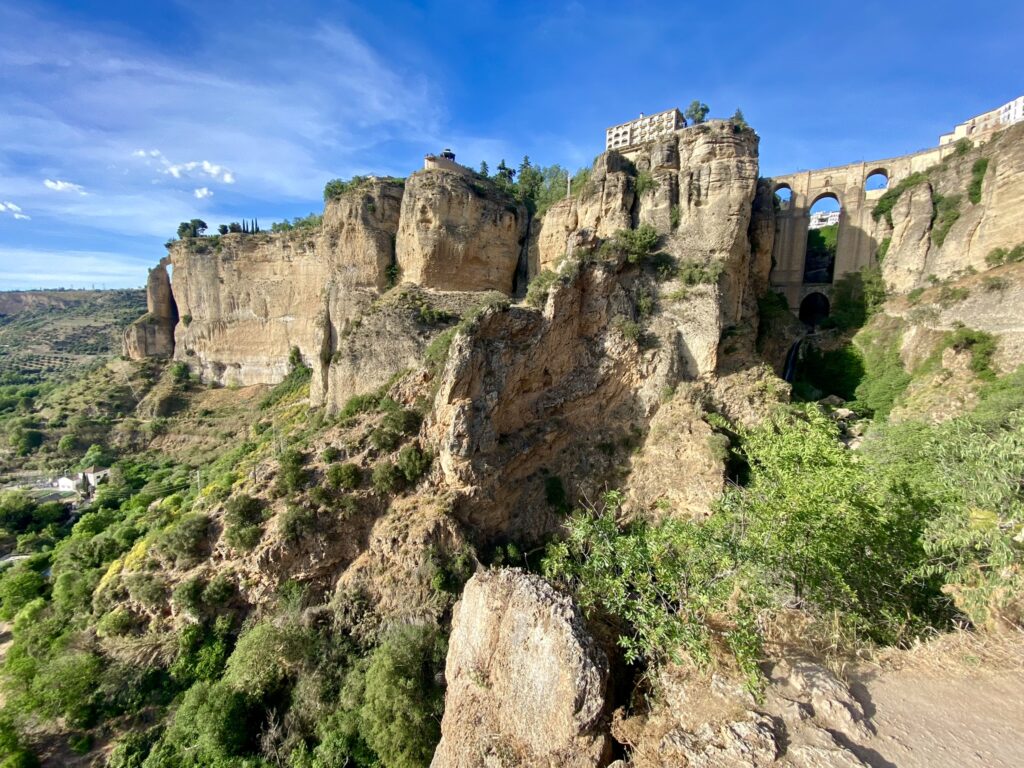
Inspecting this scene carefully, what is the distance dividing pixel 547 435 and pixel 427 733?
1044 cm

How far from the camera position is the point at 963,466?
664 centimetres

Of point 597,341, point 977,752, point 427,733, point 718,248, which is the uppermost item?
point 718,248

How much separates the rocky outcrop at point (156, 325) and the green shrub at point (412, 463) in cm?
3421

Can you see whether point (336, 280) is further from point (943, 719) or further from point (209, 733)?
point (943, 719)

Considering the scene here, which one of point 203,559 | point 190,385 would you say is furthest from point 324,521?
point 190,385

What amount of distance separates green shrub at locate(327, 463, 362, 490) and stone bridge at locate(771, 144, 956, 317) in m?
27.3

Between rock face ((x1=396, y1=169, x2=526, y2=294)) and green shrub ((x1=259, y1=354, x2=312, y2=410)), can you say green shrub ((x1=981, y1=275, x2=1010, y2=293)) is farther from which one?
green shrub ((x1=259, y1=354, x2=312, y2=410))

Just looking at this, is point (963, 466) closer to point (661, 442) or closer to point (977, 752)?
point (977, 752)

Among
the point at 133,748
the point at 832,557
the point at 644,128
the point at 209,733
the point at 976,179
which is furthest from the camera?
the point at 644,128

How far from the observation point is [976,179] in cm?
2130

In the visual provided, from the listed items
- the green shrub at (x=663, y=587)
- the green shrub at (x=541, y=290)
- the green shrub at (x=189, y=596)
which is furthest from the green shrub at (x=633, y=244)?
the green shrub at (x=189, y=596)

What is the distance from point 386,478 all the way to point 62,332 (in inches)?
3828

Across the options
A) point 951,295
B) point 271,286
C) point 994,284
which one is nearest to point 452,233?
point 271,286

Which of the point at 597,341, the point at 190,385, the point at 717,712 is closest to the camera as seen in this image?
the point at 717,712
